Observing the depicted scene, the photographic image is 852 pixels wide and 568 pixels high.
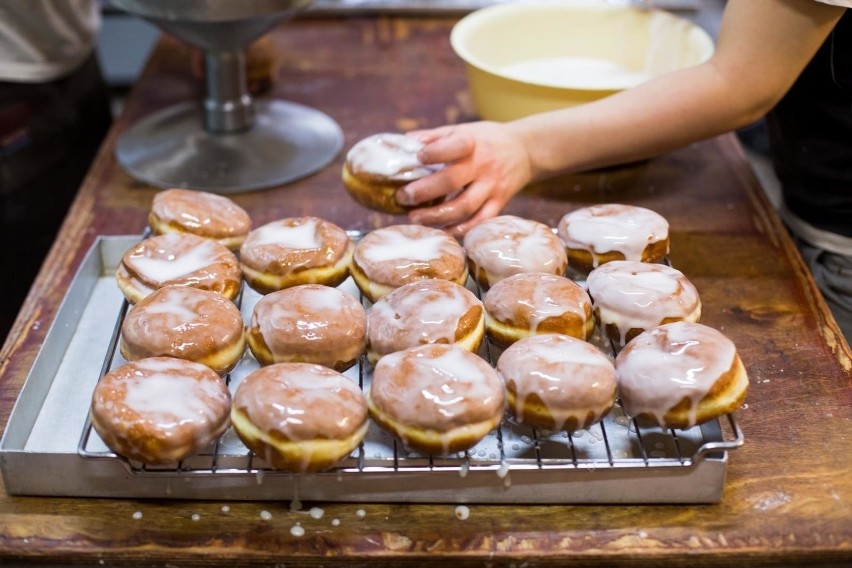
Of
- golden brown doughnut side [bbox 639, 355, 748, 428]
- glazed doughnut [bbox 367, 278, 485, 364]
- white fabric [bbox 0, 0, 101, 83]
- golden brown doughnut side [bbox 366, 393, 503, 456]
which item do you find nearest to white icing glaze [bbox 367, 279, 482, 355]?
glazed doughnut [bbox 367, 278, 485, 364]

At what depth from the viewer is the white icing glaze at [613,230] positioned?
3.57 feet

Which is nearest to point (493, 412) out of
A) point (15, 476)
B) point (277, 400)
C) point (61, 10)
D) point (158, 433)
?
point (277, 400)

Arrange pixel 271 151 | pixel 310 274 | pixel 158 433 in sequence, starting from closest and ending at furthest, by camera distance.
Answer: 1. pixel 158 433
2. pixel 310 274
3. pixel 271 151

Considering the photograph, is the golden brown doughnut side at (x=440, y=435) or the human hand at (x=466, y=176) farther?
the human hand at (x=466, y=176)

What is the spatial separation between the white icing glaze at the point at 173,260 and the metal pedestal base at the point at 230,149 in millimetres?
352

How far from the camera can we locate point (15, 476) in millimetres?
865

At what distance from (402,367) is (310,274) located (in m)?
0.25

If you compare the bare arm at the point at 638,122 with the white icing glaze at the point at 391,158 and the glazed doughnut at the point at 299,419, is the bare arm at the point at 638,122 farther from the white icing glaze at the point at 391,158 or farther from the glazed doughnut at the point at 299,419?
the glazed doughnut at the point at 299,419

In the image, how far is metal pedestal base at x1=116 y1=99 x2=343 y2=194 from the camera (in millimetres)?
1459

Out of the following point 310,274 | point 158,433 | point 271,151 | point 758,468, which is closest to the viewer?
point 158,433

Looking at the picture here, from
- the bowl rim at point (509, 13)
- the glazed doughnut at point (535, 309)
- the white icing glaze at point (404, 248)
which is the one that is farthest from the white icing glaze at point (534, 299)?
the bowl rim at point (509, 13)

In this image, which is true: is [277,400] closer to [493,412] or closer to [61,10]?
[493,412]

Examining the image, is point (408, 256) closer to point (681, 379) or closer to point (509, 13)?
point (681, 379)

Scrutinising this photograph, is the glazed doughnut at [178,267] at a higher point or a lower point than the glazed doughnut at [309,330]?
lower
